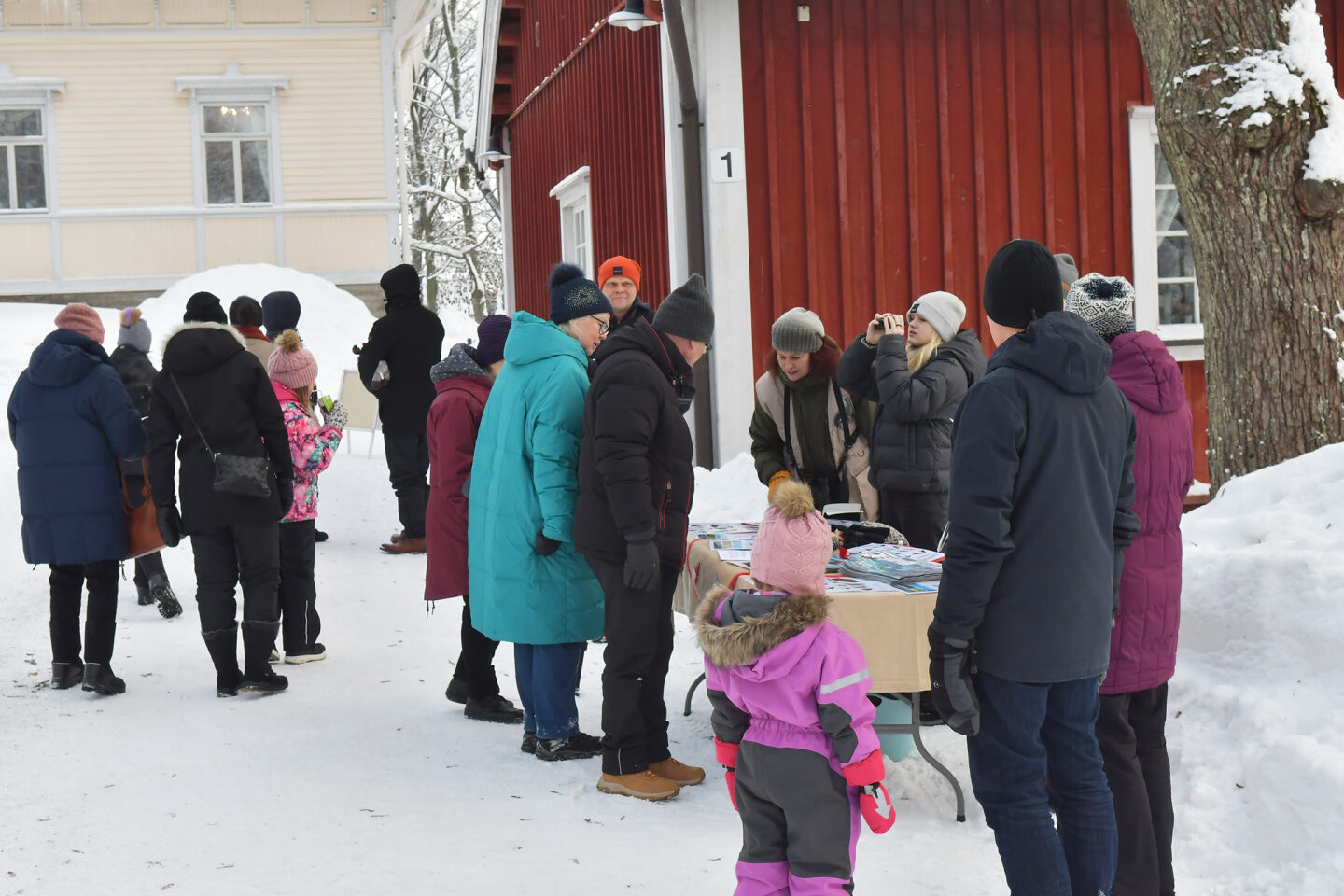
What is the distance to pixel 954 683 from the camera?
307cm

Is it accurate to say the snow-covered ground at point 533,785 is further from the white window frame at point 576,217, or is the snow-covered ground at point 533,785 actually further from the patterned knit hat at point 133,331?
Answer: the white window frame at point 576,217

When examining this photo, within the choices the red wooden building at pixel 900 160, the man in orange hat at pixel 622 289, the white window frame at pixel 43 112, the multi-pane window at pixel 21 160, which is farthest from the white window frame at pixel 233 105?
the man in orange hat at pixel 622 289

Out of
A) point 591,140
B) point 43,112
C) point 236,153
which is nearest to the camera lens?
point 591,140

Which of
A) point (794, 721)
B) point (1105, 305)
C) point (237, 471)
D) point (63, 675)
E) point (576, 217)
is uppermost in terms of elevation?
point (576, 217)

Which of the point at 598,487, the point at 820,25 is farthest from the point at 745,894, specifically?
the point at 820,25

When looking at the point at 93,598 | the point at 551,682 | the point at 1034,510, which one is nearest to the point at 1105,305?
the point at 1034,510

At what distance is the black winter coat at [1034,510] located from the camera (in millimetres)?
3027

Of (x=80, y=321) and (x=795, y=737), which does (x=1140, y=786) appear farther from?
(x=80, y=321)

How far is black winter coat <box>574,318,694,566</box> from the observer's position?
4.39m

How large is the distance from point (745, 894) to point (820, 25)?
23.5 ft

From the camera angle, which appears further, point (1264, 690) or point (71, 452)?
point (71, 452)

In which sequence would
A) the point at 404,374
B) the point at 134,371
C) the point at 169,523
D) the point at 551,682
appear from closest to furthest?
the point at 551,682 → the point at 169,523 → the point at 134,371 → the point at 404,374

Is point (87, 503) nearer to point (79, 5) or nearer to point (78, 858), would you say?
point (78, 858)

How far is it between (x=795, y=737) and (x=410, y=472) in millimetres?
6408
